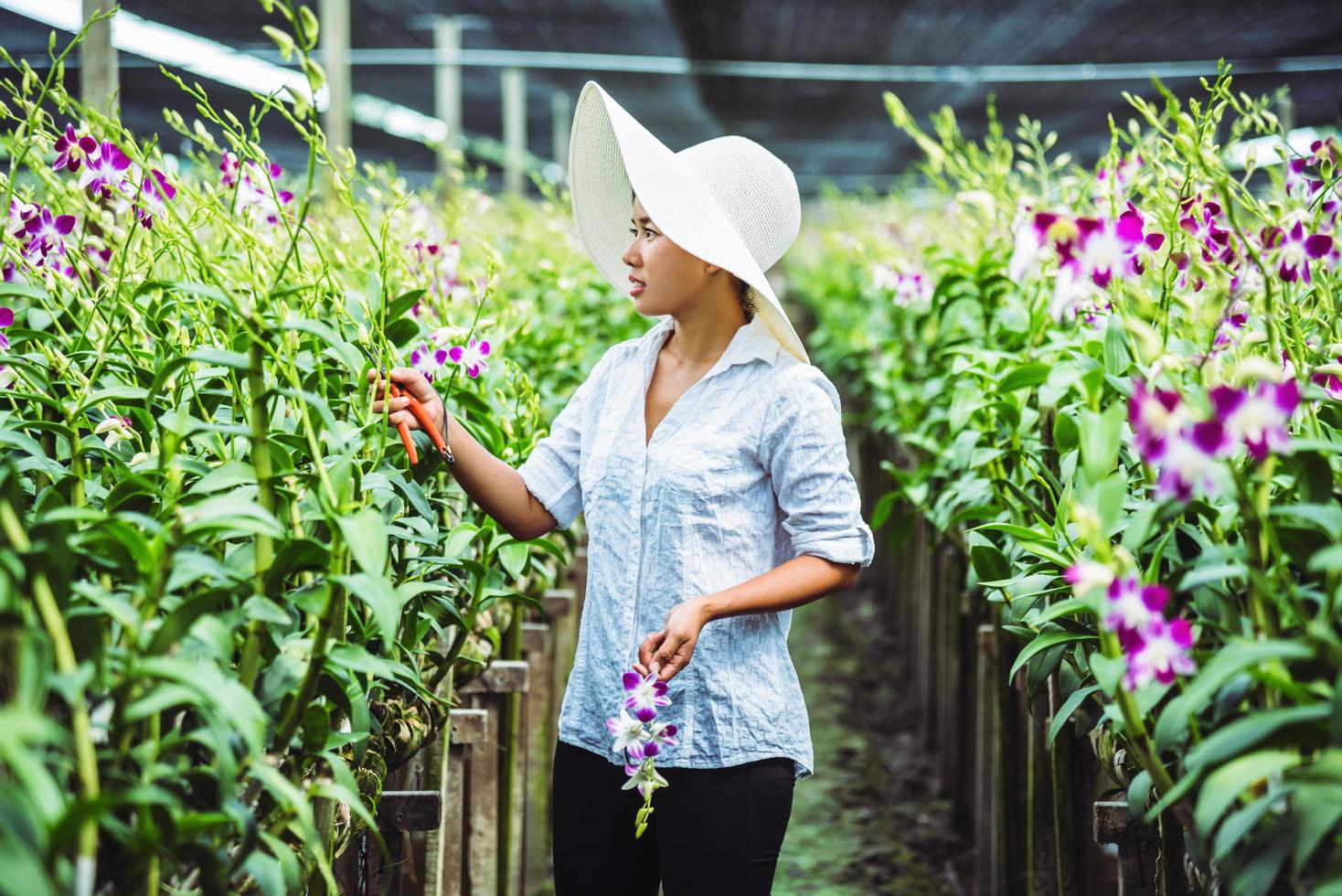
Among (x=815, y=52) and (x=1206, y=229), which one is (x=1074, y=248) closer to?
(x=1206, y=229)

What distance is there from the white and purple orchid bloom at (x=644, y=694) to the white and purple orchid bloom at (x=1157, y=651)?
48 cm

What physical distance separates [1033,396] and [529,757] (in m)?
1.16

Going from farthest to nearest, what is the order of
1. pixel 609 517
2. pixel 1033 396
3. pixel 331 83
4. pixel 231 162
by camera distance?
pixel 331 83, pixel 1033 396, pixel 231 162, pixel 609 517

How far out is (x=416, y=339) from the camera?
1.90m

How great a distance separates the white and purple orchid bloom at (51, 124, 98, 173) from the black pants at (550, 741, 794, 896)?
2.94 feet

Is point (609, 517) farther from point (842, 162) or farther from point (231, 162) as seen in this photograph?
point (842, 162)

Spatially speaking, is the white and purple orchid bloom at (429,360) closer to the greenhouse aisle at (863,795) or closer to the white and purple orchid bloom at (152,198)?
the white and purple orchid bloom at (152,198)

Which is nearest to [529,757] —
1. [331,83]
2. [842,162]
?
[331,83]

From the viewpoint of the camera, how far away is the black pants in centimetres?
141

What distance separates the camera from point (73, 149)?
1.50 m

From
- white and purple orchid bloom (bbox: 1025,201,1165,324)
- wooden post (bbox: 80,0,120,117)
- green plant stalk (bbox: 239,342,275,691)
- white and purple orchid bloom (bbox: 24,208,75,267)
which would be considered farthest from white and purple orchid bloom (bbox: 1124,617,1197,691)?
wooden post (bbox: 80,0,120,117)

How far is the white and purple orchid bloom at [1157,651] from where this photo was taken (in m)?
0.93

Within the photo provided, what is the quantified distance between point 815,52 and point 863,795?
4589mm

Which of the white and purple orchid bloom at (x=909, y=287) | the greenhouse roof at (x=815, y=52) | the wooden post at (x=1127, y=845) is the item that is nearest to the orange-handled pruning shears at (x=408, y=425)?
the wooden post at (x=1127, y=845)
